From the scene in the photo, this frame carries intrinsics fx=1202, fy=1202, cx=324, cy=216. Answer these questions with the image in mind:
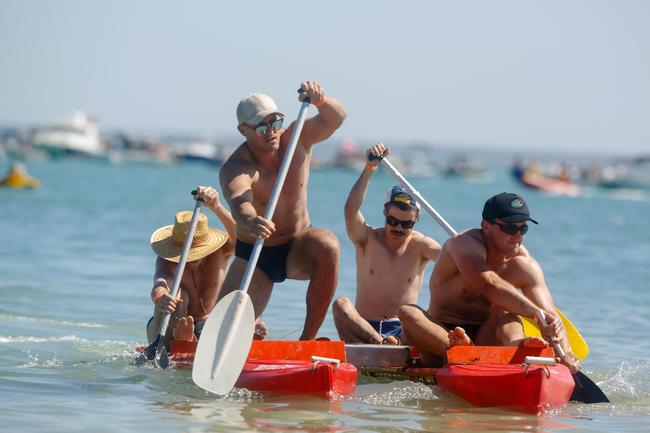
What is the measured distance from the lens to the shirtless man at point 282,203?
9273 mm

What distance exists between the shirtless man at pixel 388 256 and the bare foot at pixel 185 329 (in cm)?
144

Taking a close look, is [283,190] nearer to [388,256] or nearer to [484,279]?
[388,256]

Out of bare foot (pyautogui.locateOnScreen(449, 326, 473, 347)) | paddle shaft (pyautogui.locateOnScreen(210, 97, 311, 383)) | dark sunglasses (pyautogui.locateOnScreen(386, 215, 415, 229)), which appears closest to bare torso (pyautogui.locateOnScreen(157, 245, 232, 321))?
paddle shaft (pyautogui.locateOnScreen(210, 97, 311, 383))

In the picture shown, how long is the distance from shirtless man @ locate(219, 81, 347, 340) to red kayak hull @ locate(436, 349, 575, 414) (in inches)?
55.8

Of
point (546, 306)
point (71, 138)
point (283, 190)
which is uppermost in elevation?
point (71, 138)

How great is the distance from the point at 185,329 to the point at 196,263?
94 centimetres

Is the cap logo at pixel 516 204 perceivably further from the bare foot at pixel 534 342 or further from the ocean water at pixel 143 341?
the ocean water at pixel 143 341

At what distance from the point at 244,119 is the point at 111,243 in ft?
46.4

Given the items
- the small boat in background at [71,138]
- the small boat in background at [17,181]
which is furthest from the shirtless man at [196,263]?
the small boat in background at [71,138]

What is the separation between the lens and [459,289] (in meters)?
8.95

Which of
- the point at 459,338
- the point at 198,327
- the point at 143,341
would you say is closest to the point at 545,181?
the point at 143,341

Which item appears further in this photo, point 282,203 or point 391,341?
point 391,341

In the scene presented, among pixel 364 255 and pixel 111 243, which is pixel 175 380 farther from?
pixel 111 243

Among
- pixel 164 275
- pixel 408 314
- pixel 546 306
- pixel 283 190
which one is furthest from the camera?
pixel 164 275
